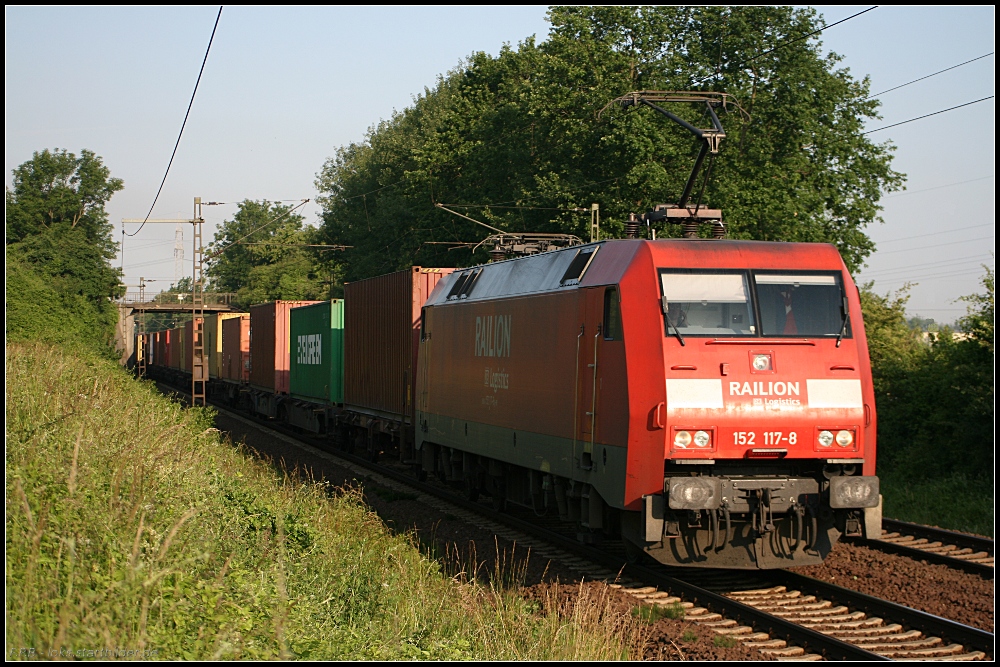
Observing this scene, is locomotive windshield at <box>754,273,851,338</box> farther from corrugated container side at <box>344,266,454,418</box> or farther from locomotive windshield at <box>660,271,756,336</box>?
corrugated container side at <box>344,266,454,418</box>

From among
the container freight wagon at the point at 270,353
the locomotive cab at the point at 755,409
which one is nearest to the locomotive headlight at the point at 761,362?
the locomotive cab at the point at 755,409

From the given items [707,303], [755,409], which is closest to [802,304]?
[707,303]

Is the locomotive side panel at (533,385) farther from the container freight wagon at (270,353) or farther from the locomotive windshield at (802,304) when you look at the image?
the container freight wagon at (270,353)

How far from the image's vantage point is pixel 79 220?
62.3m

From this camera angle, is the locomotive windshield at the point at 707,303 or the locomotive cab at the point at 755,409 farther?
the locomotive windshield at the point at 707,303

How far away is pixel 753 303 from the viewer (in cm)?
922

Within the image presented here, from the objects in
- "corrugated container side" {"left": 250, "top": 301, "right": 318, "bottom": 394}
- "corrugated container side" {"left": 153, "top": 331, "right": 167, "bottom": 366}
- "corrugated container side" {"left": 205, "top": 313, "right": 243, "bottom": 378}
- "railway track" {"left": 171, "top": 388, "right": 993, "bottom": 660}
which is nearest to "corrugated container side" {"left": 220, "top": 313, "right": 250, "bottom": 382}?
"corrugated container side" {"left": 205, "top": 313, "right": 243, "bottom": 378}

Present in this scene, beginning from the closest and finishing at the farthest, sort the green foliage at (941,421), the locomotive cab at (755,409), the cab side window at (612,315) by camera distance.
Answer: the locomotive cab at (755,409)
the cab side window at (612,315)
the green foliage at (941,421)

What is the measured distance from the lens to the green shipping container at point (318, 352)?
978 inches

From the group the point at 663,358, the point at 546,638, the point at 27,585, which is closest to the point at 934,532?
the point at 663,358

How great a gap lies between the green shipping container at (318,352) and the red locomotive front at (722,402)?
15.3 metres

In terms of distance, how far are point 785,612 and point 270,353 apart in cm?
2473

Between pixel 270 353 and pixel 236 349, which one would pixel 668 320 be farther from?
pixel 236 349

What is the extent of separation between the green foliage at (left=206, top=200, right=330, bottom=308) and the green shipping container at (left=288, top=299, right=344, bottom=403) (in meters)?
25.4
